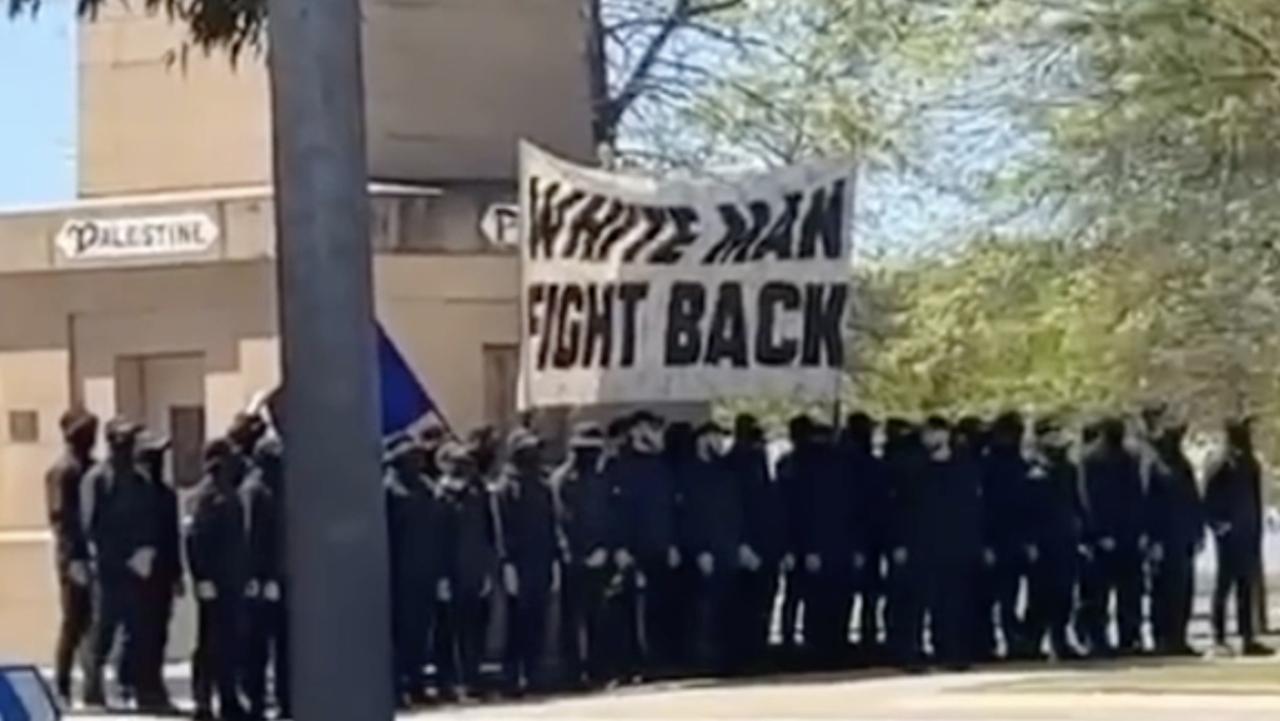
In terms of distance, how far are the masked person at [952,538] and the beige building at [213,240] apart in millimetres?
3574

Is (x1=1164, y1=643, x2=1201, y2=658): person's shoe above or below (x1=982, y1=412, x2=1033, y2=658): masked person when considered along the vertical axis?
below

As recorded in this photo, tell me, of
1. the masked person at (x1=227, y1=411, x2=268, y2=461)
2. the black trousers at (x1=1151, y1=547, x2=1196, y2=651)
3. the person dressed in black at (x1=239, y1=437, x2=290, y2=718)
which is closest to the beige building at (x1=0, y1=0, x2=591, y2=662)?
the masked person at (x1=227, y1=411, x2=268, y2=461)

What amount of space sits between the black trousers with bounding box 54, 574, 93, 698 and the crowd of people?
19mm

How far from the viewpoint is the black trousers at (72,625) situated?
2139 cm

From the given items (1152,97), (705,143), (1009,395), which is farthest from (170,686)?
(705,143)

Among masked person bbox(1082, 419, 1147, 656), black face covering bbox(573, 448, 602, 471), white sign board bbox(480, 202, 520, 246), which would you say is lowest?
masked person bbox(1082, 419, 1147, 656)

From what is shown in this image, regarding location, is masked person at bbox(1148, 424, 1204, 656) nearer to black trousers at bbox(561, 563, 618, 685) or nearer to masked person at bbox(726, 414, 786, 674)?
masked person at bbox(726, 414, 786, 674)

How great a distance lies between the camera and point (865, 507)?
23.8 metres

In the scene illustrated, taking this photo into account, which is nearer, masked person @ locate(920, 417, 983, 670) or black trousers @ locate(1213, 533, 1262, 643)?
masked person @ locate(920, 417, 983, 670)

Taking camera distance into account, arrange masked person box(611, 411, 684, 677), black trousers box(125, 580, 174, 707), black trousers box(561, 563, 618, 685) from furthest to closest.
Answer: masked person box(611, 411, 684, 677) < black trousers box(561, 563, 618, 685) < black trousers box(125, 580, 174, 707)

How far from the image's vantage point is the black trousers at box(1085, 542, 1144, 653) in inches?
972

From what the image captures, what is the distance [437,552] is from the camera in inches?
846

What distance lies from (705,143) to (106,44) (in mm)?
14460

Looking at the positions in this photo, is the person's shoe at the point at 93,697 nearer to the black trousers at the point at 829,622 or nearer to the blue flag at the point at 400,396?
the black trousers at the point at 829,622
